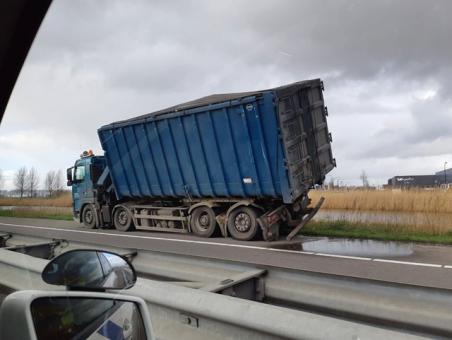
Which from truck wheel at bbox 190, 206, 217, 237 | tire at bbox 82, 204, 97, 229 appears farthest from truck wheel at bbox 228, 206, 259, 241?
tire at bbox 82, 204, 97, 229

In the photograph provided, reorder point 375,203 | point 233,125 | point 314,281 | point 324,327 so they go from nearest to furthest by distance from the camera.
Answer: point 324,327 → point 314,281 → point 233,125 → point 375,203

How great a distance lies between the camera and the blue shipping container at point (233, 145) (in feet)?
36.2

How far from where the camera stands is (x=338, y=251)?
9461 millimetres

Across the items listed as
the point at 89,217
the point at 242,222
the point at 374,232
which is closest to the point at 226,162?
the point at 242,222

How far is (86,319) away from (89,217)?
15650 mm

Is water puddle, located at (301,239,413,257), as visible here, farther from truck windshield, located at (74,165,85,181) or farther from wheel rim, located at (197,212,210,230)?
truck windshield, located at (74,165,85,181)

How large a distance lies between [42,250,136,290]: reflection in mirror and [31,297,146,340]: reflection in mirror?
2.3 inches

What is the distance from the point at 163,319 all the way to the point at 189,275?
1.11m

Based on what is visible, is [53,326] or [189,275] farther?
[189,275]

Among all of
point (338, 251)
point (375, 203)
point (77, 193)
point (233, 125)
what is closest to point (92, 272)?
point (338, 251)

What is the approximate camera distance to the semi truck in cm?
1112

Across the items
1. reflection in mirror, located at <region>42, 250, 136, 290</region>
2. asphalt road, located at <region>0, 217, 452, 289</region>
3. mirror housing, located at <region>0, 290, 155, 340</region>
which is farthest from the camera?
asphalt road, located at <region>0, 217, 452, 289</region>

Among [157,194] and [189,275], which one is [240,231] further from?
[189,275]

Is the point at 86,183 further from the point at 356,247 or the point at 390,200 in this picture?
the point at 390,200
